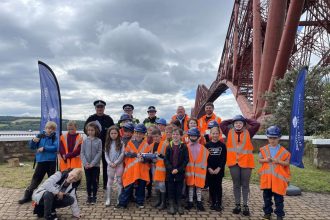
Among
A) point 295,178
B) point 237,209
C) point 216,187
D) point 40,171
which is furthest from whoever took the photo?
point 295,178

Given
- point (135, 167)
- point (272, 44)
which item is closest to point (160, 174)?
point (135, 167)

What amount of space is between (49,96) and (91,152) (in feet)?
A: 6.14

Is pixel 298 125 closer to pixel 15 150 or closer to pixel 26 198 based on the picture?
pixel 26 198

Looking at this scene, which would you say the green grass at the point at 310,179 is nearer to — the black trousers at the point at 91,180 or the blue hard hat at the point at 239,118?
the blue hard hat at the point at 239,118

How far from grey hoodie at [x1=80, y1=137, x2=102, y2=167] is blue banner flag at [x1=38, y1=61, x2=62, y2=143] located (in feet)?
4.03

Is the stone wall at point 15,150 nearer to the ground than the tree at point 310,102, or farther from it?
nearer to the ground

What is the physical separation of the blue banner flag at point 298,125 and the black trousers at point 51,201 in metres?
3.63

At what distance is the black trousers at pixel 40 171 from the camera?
520 cm

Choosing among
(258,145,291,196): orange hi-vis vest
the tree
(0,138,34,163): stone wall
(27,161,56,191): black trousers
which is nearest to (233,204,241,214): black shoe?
(258,145,291,196): orange hi-vis vest

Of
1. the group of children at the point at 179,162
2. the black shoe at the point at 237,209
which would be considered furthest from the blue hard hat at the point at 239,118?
the black shoe at the point at 237,209

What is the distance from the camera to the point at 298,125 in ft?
17.0

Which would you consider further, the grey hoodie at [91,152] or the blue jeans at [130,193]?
the grey hoodie at [91,152]

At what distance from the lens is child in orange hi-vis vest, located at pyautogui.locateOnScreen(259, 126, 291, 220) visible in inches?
167

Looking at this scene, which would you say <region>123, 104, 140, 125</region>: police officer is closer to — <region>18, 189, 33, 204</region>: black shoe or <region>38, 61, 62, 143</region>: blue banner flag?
<region>38, 61, 62, 143</region>: blue banner flag
